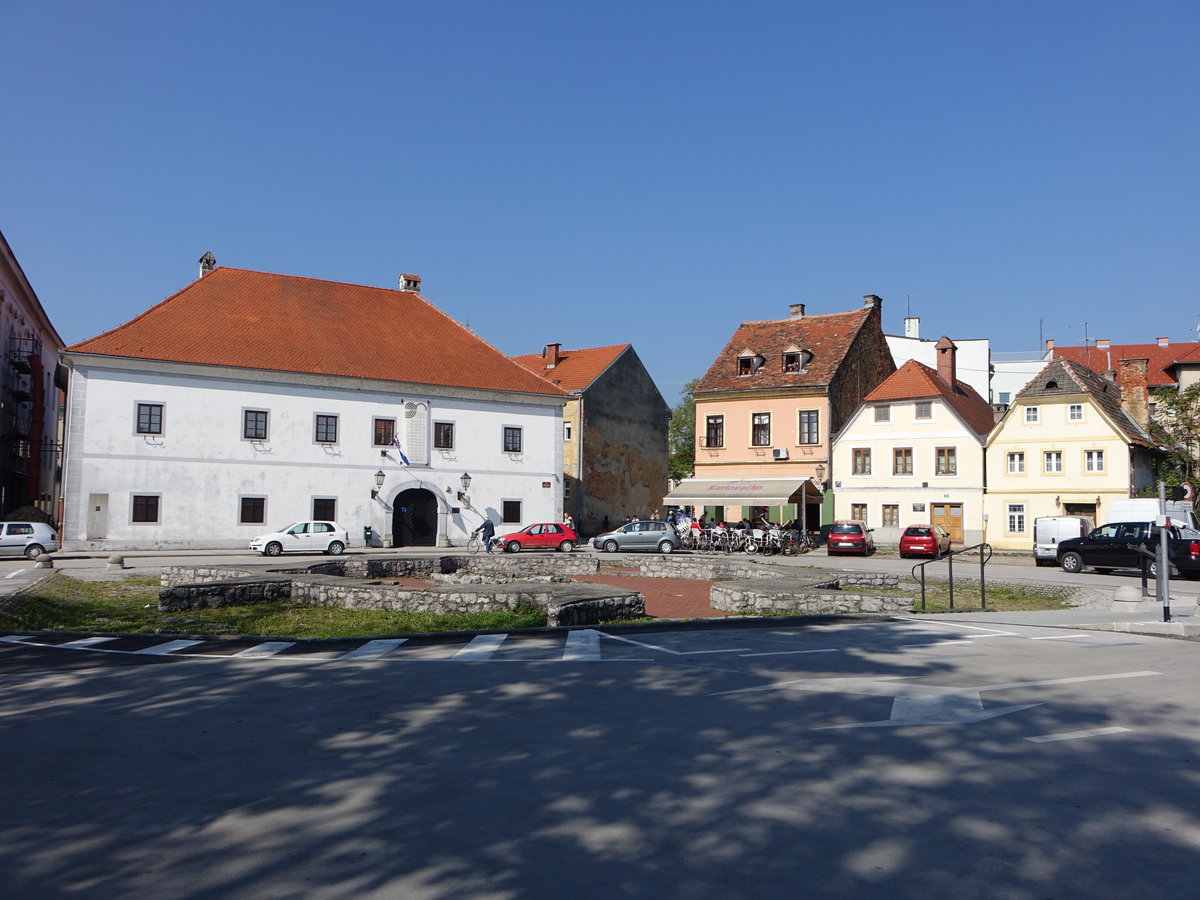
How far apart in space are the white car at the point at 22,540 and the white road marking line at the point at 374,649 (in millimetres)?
28644

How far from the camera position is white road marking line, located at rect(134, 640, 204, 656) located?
1163cm

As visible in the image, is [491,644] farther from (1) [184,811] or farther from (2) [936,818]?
(2) [936,818]

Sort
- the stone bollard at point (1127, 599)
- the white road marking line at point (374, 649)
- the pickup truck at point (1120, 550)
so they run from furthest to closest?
1. the pickup truck at point (1120, 550)
2. the stone bollard at point (1127, 599)
3. the white road marking line at point (374, 649)

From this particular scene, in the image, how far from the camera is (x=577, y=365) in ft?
194

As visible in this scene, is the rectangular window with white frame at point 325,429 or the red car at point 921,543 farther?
the rectangular window with white frame at point 325,429

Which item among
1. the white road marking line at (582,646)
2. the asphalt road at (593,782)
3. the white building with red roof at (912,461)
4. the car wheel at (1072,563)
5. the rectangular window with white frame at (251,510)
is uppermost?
the white building with red roof at (912,461)

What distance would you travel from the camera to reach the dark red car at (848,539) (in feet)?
135

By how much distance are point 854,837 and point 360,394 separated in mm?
40650

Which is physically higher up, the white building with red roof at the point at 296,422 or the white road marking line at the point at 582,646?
the white building with red roof at the point at 296,422

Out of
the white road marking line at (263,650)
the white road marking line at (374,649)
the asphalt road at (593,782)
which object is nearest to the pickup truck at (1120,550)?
the asphalt road at (593,782)

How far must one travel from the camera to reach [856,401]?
2066 inches

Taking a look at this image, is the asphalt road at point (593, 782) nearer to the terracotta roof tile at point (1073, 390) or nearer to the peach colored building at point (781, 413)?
the terracotta roof tile at point (1073, 390)

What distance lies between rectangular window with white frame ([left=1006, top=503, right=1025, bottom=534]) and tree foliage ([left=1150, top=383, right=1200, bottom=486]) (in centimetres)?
762

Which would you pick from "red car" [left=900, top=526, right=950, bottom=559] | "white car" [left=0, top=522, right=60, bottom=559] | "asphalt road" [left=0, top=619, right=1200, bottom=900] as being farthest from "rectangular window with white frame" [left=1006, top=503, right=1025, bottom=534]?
"white car" [left=0, top=522, right=60, bottom=559]
